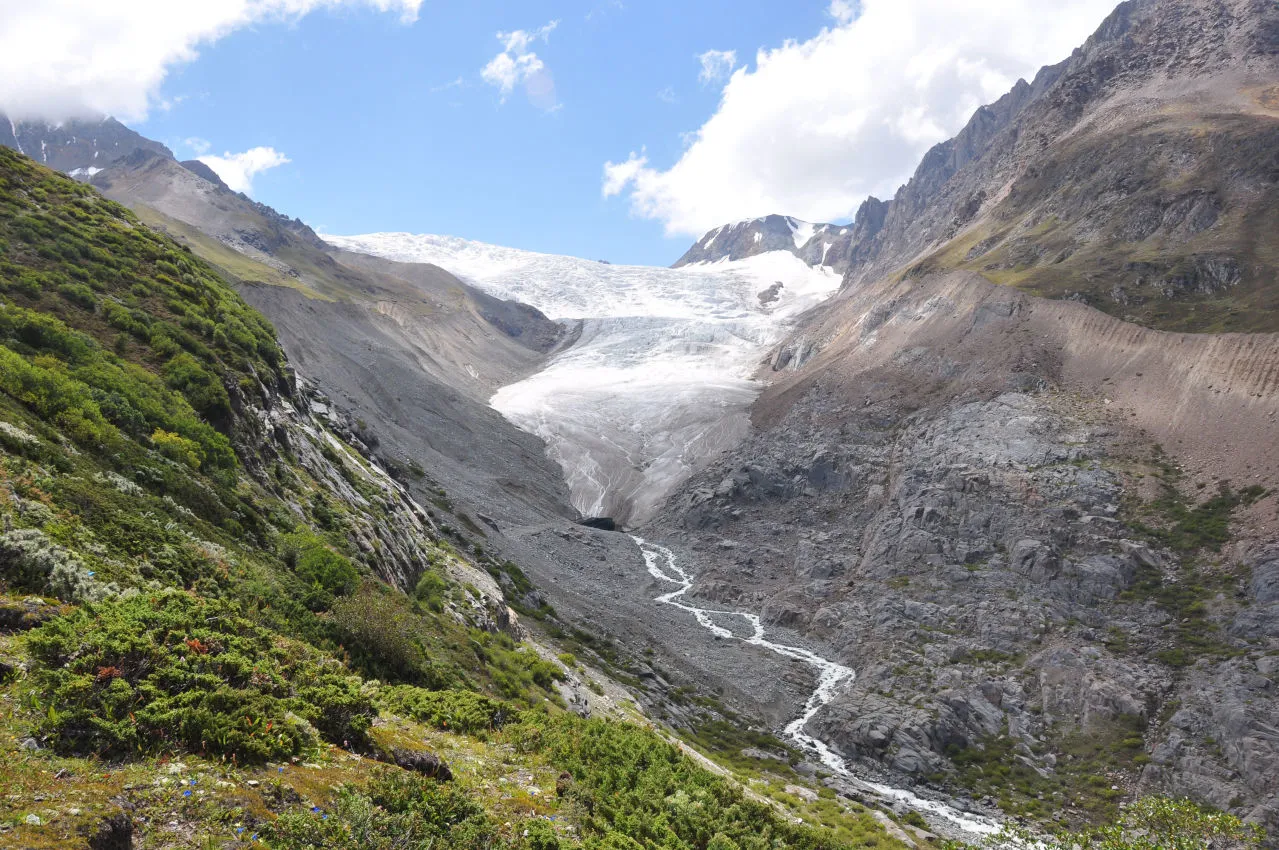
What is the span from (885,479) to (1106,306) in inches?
1186

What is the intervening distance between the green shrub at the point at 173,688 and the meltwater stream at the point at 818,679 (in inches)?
1304

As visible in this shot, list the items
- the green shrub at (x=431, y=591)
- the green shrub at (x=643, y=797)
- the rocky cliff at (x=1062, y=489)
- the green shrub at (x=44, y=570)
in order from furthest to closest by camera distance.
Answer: the rocky cliff at (x=1062, y=489) → the green shrub at (x=431, y=591) → the green shrub at (x=643, y=797) → the green shrub at (x=44, y=570)

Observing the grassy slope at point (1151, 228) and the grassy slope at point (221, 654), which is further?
the grassy slope at point (1151, 228)

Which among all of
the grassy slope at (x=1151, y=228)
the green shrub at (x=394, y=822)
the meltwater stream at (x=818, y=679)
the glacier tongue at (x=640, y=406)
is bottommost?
the meltwater stream at (x=818, y=679)

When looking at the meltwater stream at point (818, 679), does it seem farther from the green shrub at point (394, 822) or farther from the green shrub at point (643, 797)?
the green shrub at point (394, 822)

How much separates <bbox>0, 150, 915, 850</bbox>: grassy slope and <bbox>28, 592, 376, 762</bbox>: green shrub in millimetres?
32

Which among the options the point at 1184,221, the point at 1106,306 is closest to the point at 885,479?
the point at 1106,306

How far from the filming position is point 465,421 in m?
109

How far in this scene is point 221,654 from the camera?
10477mm

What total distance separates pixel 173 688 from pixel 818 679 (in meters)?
50.7

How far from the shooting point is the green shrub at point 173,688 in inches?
332

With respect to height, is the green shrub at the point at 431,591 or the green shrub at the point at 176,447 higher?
the green shrub at the point at 176,447

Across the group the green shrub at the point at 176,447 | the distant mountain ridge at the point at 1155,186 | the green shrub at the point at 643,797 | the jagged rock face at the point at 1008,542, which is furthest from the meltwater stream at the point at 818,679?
the distant mountain ridge at the point at 1155,186

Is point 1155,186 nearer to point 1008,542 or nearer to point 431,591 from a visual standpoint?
point 1008,542
